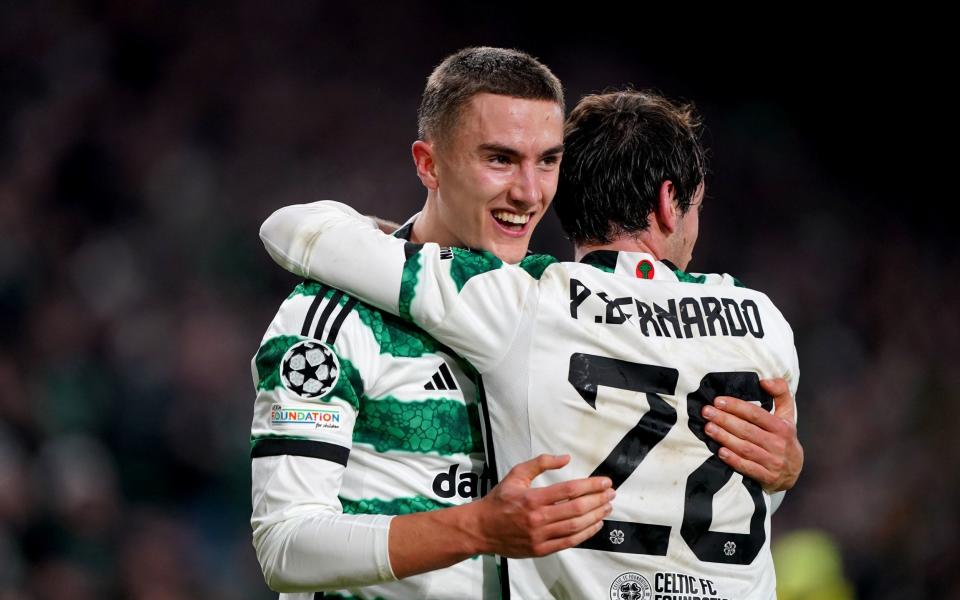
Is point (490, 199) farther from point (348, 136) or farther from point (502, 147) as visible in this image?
point (348, 136)

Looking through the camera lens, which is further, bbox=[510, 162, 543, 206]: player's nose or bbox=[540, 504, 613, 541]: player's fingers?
bbox=[510, 162, 543, 206]: player's nose

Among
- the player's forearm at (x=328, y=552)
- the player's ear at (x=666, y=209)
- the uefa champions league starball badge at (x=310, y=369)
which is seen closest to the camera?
the player's forearm at (x=328, y=552)

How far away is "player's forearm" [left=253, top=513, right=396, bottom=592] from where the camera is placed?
2352 millimetres

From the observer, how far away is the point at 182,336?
6.32 metres

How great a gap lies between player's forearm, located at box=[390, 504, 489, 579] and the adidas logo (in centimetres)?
40

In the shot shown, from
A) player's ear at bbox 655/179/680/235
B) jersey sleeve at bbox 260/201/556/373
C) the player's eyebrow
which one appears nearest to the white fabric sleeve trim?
jersey sleeve at bbox 260/201/556/373

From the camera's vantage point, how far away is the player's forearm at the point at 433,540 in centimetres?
226

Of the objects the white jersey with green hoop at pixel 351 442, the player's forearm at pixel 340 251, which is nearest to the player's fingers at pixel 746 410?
the white jersey with green hoop at pixel 351 442

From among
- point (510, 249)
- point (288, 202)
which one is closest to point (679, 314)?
point (510, 249)

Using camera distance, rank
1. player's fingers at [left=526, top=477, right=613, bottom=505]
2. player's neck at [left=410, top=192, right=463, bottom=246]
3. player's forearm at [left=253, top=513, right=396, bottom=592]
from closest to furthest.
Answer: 1. player's fingers at [left=526, top=477, right=613, bottom=505]
2. player's forearm at [left=253, top=513, right=396, bottom=592]
3. player's neck at [left=410, top=192, right=463, bottom=246]

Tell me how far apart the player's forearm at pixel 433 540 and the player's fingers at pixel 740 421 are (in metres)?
0.71

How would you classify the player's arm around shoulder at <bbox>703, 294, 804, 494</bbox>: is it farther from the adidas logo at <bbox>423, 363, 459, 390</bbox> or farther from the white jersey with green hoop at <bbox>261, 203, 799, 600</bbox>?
the adidas logo at <bbox>423, 363, 459, 390</bbox>

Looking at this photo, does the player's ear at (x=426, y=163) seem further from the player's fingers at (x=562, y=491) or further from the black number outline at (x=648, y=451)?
the player's fingers at (x=562, y=491)

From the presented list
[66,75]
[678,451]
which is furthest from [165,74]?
[678,451]
